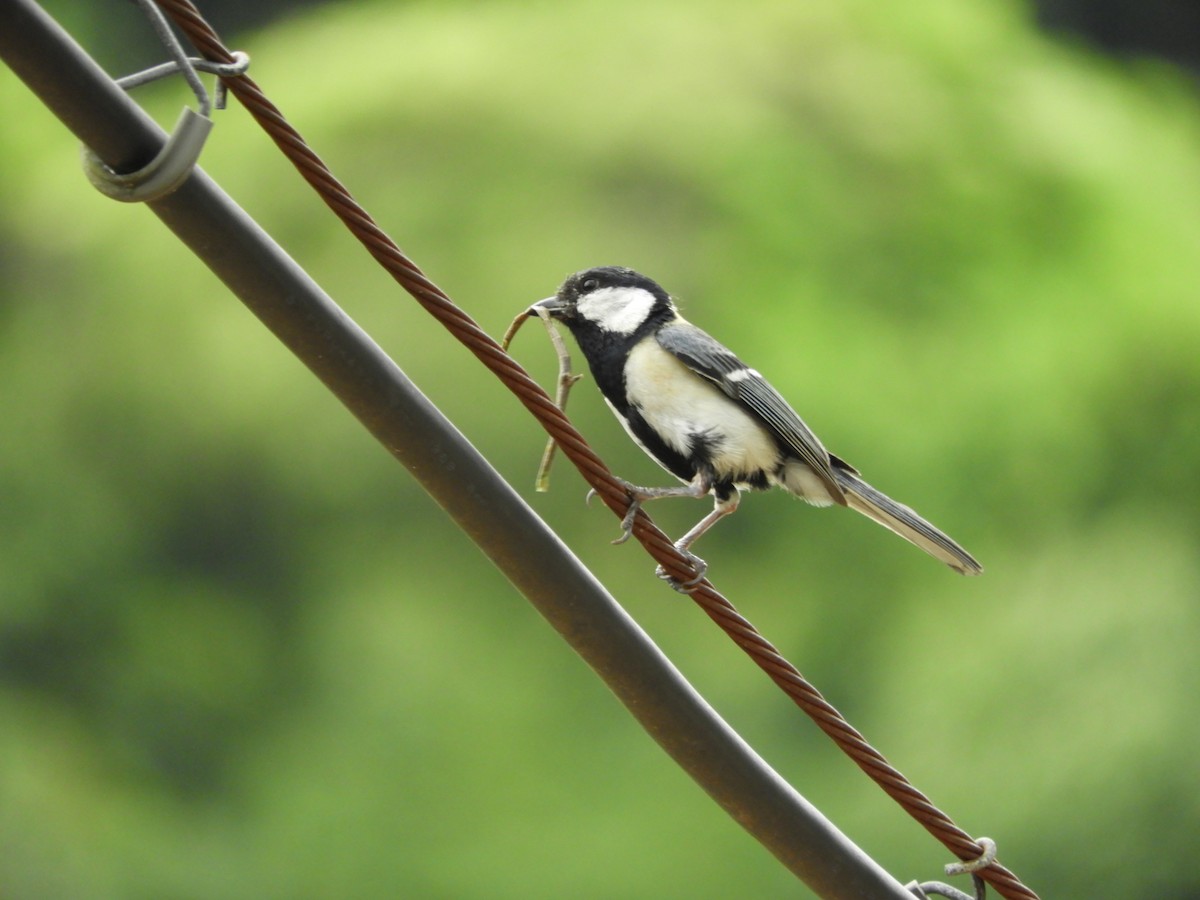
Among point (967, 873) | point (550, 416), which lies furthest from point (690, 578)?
point (967, 873)

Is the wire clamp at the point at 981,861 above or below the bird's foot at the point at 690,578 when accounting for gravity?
below

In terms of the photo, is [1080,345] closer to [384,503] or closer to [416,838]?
[384,503]

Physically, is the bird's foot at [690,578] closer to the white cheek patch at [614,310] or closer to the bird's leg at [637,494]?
the bird's leg at [637,494]

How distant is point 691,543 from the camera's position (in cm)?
182

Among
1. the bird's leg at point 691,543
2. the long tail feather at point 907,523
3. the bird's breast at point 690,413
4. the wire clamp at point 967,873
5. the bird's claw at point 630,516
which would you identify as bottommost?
the wire clamp at point 967,873

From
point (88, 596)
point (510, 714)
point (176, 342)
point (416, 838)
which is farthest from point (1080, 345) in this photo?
point (88, 596)

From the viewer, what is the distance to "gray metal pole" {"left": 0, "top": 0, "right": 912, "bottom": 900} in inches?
39.2

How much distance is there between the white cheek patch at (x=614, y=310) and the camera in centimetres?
199

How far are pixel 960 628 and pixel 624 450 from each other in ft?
3.80

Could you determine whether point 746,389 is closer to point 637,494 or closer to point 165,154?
point 637,494

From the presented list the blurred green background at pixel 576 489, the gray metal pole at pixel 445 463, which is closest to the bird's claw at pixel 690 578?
the gray metal pole at pixel 445 463

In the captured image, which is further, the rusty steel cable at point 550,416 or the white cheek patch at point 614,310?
the white cheek patch at point 614,310

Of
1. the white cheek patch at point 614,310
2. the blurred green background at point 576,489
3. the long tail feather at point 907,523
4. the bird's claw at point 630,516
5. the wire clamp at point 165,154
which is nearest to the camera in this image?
the wire clamp at point 165,154

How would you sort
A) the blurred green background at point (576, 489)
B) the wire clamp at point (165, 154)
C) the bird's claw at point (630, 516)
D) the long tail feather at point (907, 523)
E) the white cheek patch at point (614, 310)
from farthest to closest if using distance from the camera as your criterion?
the blurred green background at point (576, 489) < the white cheek patch at point (614, 310) < the long tail feather at point (907, 523) < the bird's claw at point (630, 516) < the wire clamp at point (165, 154)
